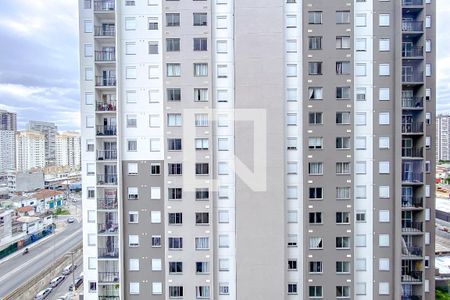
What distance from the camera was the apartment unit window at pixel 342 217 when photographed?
10.7 metres

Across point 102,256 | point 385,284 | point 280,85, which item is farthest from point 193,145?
point 385,284

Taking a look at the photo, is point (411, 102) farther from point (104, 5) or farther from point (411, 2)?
point (104, 5)

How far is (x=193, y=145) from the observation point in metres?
10.9

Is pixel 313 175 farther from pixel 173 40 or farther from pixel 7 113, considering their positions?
pixel 7 113

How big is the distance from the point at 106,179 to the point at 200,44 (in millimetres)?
8269

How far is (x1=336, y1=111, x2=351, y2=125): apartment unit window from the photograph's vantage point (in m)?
10.7

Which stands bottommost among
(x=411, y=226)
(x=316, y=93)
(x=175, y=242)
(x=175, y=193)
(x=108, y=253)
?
(x=108, y=253)

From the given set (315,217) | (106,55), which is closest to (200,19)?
(106,55)

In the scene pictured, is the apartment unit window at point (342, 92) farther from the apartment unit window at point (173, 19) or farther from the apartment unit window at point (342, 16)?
the apartment unit window at point (173, 19)

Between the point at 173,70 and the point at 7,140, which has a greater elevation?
the point at 173,70

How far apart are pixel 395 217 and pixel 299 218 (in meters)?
4.59

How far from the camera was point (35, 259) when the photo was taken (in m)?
17.2

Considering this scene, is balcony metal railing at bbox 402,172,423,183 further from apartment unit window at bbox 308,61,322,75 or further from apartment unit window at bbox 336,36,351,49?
apartment unit window at bbox 336,36,351,49

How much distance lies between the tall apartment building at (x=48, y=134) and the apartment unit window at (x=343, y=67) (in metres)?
16.5
